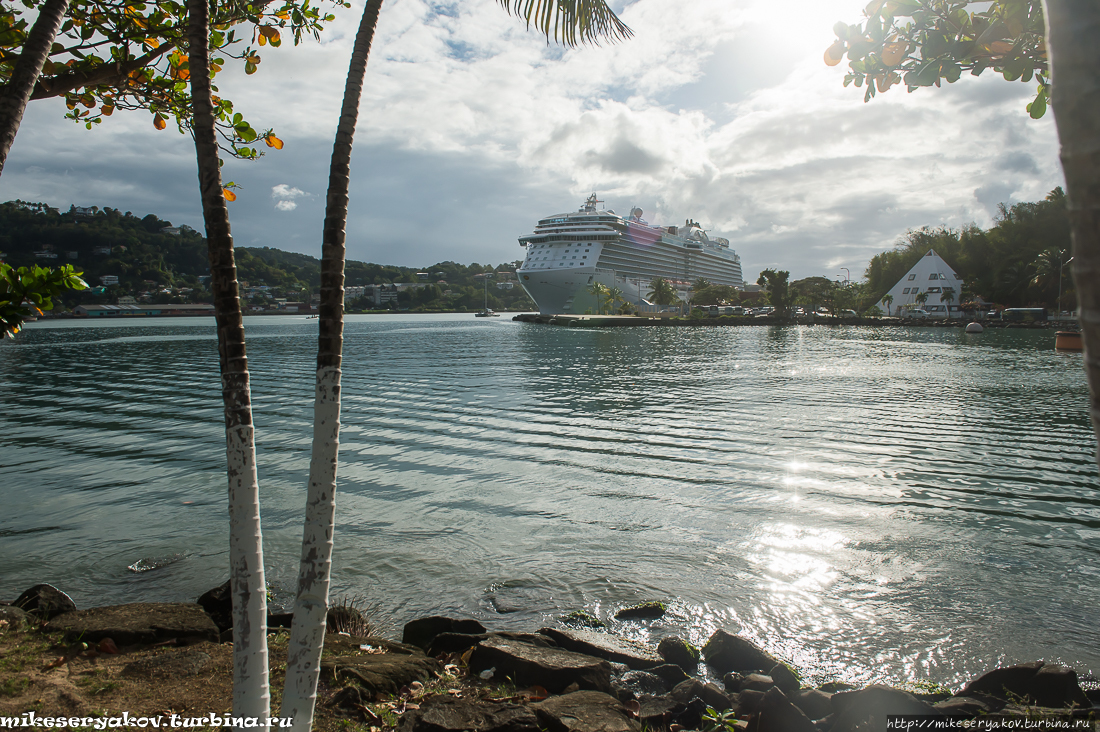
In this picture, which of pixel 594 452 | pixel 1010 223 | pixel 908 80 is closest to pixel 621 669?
pixel 908 80

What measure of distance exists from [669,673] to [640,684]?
0.74 ft

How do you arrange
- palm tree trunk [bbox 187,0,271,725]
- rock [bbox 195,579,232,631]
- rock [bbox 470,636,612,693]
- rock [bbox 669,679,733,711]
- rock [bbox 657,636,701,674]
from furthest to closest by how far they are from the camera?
1. rock [bbox 195,579,232,631]
2. rock [bbox 657,636,701,674]
3. rock [bbox 470,636,612,693]
4. rock [bbox 669,679,733,711]
5. palm tree trunk [bbox 187,0,271,725]

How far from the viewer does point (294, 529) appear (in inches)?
273

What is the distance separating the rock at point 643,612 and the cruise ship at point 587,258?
7268cm

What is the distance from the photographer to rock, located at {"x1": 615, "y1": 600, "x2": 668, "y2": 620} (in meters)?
4.95

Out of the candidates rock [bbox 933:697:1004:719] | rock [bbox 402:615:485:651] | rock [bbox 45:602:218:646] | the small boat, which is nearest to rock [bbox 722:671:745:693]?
rock [bbox 933:697:1004:719]

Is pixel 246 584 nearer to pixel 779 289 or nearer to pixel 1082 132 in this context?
pixel 1082 132

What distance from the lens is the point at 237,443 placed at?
2.09m

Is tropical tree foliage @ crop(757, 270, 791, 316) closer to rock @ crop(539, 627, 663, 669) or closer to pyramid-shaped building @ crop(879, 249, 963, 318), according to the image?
pyramid-shaped building @ crop(879, 249, 963, 318)

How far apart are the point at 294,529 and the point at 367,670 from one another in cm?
389

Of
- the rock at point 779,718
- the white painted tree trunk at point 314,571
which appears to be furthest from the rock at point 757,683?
the white painted tree trunk at point 314,571

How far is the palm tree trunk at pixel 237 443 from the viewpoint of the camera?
2.09m

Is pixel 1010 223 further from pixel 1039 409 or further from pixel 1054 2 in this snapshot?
pixel 1054 2

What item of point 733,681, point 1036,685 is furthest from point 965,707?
point 733,681
